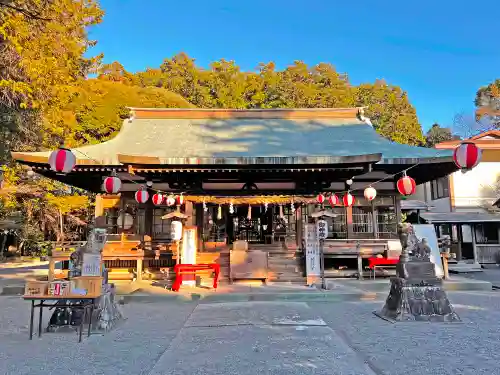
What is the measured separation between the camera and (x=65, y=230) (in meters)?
24.8

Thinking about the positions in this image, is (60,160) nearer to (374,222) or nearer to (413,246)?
(413,246)

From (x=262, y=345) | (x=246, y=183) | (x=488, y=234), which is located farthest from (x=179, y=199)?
(x=488, y=234)

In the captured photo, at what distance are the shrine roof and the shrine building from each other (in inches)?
1.7

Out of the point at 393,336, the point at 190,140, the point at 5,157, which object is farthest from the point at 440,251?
the point at 5,157

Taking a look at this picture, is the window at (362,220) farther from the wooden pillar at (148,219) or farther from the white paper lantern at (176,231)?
the wooden pillar at (148,219)

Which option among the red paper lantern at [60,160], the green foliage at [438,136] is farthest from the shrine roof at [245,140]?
the green foliage at [438,136]

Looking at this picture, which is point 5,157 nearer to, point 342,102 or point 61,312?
point 61,312

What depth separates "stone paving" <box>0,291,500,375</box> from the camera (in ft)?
14.0

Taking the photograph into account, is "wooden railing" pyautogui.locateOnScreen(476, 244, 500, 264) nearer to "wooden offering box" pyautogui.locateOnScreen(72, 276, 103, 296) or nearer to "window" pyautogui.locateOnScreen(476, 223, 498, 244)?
"window" pyautogui.locateOnScreen(476, 223, 498, 244)

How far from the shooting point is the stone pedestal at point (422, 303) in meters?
6.64

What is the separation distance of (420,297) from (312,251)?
4.80 meters

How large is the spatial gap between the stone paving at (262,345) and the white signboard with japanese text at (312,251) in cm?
353

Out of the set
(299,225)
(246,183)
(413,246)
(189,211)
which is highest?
(246,183)

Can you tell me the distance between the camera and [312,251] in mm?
11375
